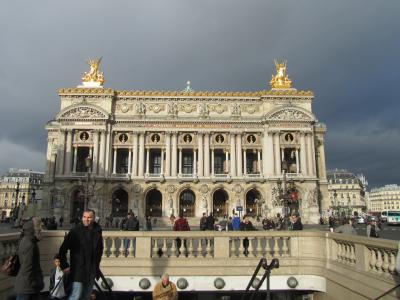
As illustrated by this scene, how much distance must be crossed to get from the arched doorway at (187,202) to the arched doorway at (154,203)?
3383 millimetres

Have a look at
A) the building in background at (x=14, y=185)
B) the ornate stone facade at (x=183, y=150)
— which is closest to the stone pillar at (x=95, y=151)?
the ornate stone facade at (x=183, y=150)

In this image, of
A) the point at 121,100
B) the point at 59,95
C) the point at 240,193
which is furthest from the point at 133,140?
the point at 240,193

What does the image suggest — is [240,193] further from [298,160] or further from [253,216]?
[298,160]

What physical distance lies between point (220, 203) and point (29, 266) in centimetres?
5423

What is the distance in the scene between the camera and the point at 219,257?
1237 centimetres

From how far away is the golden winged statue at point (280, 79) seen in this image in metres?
64.9

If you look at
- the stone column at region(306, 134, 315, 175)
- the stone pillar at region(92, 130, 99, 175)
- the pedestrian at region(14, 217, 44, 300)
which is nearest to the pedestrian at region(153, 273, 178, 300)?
the pedestrian at region(14, 217, 44, 300)

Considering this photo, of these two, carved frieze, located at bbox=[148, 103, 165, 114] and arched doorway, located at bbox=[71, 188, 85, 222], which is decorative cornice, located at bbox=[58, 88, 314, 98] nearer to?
carved frieze, located at bbox=[148, 103, 165, 114]

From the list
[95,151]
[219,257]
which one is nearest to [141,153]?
[95,151]

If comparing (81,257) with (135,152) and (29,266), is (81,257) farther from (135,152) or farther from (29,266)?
(135,152)

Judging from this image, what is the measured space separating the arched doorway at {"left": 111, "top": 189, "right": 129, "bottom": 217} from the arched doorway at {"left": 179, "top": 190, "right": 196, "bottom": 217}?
848 centimetres

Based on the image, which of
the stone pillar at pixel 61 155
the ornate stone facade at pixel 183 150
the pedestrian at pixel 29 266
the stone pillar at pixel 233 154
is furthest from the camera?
the stone pillar at pixel 233 154

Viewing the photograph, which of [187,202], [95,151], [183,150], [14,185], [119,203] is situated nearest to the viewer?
[95,151]

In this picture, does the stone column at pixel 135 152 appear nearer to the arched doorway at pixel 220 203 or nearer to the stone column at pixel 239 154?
the arched doorway at pixel 220 203
